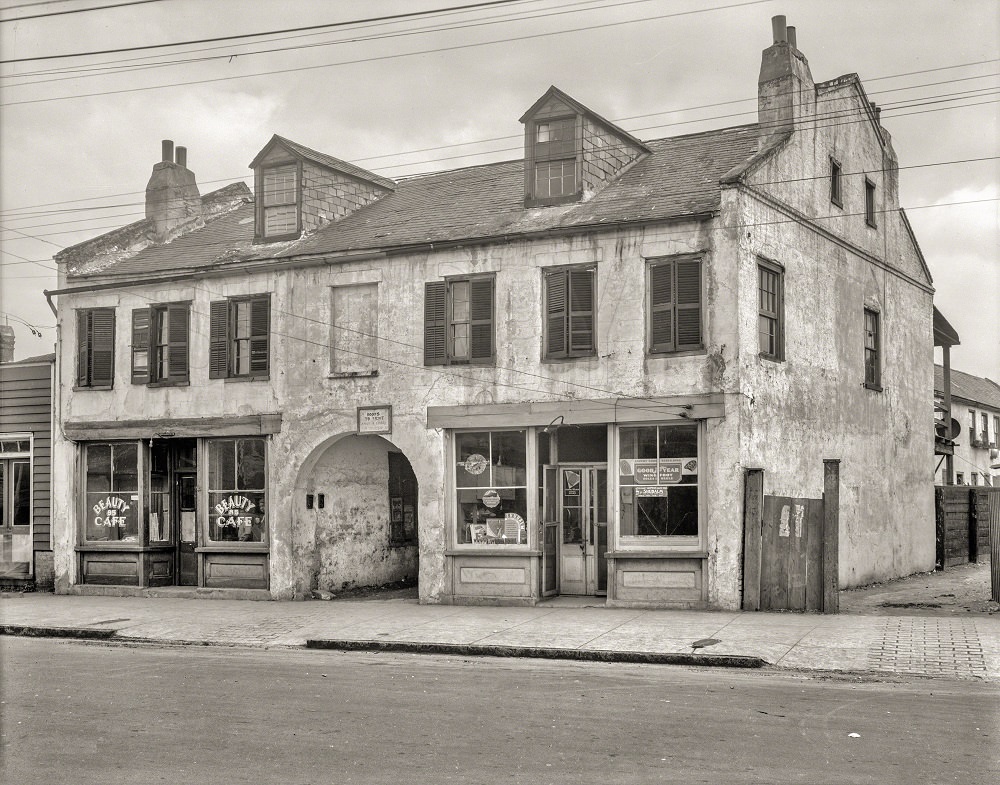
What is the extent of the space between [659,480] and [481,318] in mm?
4094

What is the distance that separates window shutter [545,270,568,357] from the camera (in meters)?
17.5

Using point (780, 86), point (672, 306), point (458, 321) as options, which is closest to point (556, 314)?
point (458, 321)

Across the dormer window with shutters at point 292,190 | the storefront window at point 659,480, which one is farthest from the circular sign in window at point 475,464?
the dormer window with shutters at point 292,190

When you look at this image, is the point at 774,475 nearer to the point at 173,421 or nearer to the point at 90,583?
the point at 173,421

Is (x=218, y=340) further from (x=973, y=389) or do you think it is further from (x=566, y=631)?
(x=973, y=389)

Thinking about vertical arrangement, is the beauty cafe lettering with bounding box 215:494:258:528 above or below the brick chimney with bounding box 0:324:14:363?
below

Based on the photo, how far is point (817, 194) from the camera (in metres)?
19.6

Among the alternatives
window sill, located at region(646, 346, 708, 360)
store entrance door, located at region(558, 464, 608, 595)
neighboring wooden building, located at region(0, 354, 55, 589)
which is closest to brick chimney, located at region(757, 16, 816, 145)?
window sill, located at region(646, 346, 708, 360)

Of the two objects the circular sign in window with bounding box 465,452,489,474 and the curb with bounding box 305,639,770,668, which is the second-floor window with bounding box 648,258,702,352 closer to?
the circular sign in window with bounding box 465,452,489,474

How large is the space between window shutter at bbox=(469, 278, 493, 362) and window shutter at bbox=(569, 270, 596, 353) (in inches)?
57.4

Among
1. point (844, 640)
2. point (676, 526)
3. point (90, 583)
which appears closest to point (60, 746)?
point (844, 640)

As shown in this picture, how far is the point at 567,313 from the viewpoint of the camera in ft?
57.3

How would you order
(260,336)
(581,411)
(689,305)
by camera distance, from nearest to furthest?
(689,305)
(581,411)
(260,336)

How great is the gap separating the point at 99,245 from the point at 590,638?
48.2ft
